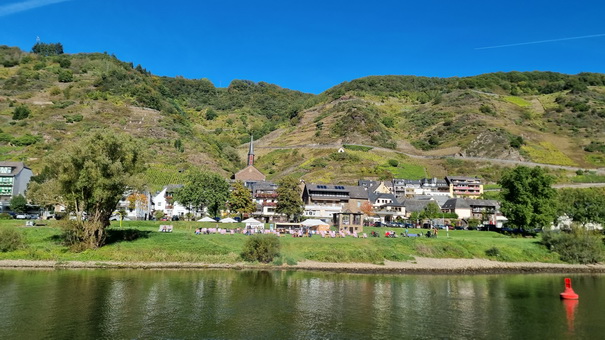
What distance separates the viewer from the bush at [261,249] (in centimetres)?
4784

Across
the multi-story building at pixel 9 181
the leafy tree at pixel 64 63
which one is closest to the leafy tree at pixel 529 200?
the multi-story building at pixel 9 181

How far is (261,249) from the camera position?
47812 millimetres

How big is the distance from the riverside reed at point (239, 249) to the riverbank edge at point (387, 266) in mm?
874

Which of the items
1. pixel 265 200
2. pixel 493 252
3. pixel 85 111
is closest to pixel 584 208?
pixel 493 252

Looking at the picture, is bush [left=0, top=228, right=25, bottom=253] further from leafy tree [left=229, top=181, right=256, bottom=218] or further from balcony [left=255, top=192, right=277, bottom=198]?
balcony [left=255, top=192, right=277, bottom=198]

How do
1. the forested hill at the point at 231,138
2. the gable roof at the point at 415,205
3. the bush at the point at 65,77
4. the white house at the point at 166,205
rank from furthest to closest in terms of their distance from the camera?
1. the bush at the point at 65,77
2. the forested hill at the point at 231,138
3. the gable roof at the point at 415,205
4. the white house at the point at 166,205

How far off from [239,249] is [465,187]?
87.2 meters

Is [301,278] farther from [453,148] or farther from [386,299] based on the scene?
[453,148]

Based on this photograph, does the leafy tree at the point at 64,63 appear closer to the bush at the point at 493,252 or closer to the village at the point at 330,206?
the village at the point at 330,206

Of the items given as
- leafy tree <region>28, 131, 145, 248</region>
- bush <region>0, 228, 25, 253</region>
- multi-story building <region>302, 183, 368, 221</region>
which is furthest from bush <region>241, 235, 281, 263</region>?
multi-story building <region>302, 183, 368, 221</region>

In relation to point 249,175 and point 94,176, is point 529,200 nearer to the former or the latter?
point 94,176

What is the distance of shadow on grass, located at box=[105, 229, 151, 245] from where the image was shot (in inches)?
1976

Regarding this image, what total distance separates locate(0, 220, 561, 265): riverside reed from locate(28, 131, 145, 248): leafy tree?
2.48m

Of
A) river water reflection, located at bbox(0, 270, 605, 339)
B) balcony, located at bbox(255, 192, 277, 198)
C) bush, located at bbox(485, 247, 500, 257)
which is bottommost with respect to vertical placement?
river water reflection, located at bbox(0, 270, 605, 339)
